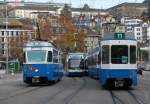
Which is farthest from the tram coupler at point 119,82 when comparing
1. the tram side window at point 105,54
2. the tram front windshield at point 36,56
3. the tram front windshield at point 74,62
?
the tram front windshield at point 74,62

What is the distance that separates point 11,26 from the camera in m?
161

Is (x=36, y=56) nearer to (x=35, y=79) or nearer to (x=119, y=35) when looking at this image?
(x=35, y=79)

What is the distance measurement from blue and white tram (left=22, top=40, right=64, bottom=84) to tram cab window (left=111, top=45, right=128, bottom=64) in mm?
7853

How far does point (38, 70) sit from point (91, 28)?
116 meters

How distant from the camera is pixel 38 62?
37.0m

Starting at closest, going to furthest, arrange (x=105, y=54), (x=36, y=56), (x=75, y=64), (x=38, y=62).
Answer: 1. (x=105, y=54)
2. (x=38, y=62)
3. (x=36, y=56)
4. (x=75, y=64)

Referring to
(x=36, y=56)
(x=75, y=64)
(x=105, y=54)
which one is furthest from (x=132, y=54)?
(x=75, y=64)

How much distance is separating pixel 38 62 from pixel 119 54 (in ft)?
27.4

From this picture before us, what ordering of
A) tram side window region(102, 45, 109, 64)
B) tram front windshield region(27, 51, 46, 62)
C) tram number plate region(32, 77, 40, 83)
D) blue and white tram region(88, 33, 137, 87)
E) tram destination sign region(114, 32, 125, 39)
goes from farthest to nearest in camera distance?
1. tram number plate region(32, 77, 40, 83)
2. tram front windshield region(27, 51, 46, 62)
3. tram destination sign region(114, 32, 125, 39)
4. tram side window region(102, 45, 109, 64)
5. blue and white tram region(88, 33, 137, 87)

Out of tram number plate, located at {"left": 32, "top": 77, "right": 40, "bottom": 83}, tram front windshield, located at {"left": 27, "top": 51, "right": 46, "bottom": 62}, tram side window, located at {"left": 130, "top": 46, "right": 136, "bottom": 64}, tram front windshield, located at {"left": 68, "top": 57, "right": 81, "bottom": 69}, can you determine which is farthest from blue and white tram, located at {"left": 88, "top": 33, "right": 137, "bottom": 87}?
tram front windshield, located at {"left": 68, "top": 57, "right": 81, "bottom": 69}

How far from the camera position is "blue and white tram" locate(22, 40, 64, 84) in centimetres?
3688

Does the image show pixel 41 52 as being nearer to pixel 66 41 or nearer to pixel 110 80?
pixel 110 80

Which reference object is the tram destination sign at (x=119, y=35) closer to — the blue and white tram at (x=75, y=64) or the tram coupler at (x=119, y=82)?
the tram coupler at (x=119, y=82)

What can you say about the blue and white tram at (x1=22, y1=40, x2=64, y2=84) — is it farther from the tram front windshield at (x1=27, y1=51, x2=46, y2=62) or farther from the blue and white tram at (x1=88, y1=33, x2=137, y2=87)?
the blue and white tram at (x1=88, y1=33, x2=137, y2=87)
